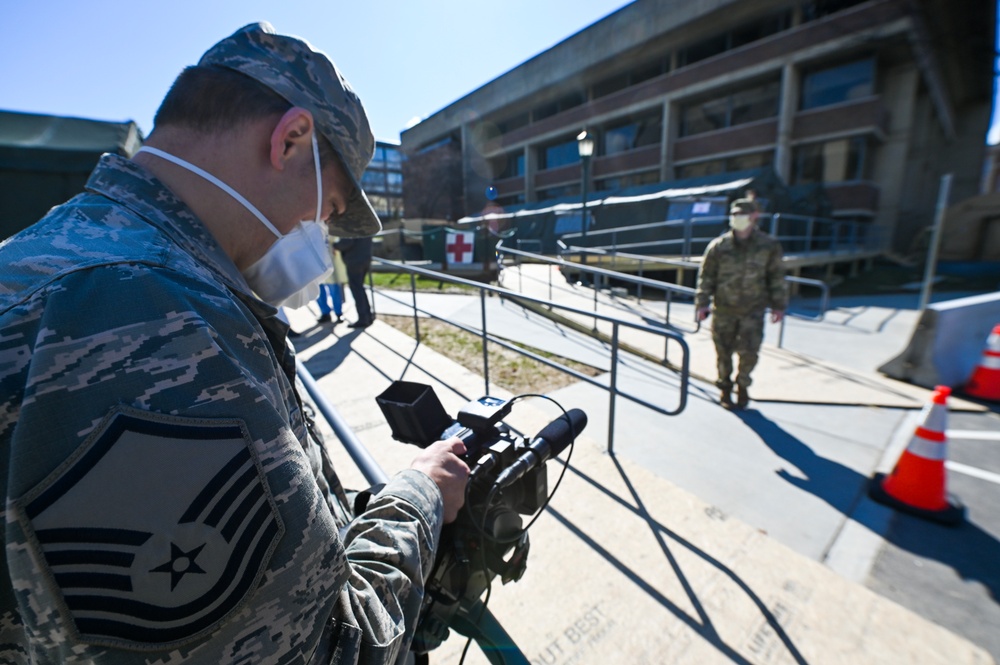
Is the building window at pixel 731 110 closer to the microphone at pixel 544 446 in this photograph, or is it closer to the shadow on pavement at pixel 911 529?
the shadow on pavement at pixel 911 529

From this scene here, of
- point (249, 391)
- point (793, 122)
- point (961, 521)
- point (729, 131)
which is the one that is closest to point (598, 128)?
point (729, 131)

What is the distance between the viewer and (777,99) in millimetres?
18578

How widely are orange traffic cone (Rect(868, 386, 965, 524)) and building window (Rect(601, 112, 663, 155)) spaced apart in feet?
76.8

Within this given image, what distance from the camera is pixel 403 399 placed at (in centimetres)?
120

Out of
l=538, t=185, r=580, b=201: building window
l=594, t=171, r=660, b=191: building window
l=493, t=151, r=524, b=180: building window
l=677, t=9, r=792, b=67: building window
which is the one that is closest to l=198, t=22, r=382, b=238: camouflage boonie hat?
l=594, t=171, r=660, b=191: building window

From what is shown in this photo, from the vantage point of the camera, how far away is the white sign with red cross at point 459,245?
11.7 metres

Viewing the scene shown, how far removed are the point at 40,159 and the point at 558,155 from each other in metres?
27.0

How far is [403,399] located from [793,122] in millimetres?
22184

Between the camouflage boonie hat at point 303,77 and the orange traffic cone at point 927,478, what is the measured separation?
3330mm

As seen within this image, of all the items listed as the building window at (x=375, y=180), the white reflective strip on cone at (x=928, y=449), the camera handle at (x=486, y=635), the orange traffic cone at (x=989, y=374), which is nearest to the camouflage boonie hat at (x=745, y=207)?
the white reflective strip on cone at (x=928, y=449)

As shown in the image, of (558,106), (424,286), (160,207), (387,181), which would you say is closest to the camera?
(160,207)

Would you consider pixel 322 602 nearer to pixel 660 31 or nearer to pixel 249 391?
pixel 249 391

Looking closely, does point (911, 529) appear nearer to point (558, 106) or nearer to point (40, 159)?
point (40, 159)

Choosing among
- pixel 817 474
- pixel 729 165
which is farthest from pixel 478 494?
pixel 729 165
